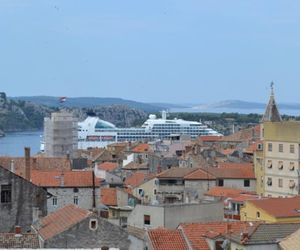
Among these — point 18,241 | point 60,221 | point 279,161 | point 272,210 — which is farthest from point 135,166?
point 18,241

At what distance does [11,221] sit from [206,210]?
26.2ft

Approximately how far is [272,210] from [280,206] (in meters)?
0.84

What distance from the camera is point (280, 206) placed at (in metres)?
40.8

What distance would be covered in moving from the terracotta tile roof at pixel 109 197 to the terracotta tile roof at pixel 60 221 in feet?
54.5

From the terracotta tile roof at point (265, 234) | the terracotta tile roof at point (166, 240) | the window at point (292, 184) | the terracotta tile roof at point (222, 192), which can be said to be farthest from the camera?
the window at point (292, 184)

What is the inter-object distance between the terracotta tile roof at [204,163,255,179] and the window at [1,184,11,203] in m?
29.1

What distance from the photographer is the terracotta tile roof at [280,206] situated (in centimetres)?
3947

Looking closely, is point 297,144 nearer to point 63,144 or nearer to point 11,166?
point 11,166

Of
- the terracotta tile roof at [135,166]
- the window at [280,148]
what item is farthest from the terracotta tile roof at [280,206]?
the terracotta tile roof at [135,166]

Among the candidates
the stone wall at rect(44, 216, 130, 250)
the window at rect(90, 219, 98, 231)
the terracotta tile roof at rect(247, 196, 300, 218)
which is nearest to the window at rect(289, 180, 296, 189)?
the terracotta tile roof at rect(247, 196, 300, 218)

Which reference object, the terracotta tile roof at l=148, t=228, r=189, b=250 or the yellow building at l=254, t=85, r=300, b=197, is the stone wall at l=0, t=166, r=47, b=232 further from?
the yellow building at l=254, t=85, r=300, b=197

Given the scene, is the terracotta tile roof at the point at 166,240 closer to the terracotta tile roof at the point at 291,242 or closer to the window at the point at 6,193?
the terracotta tile roof at the point at 291,242

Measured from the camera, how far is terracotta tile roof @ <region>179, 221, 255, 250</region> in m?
29.7

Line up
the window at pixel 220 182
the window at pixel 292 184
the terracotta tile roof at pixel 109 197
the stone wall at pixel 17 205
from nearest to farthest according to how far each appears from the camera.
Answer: the stone wall at pixel 17 205 → the terracotta tile roof at pixel 109 197 → the window at pixel 220 182 → the window at pixel 292 184
